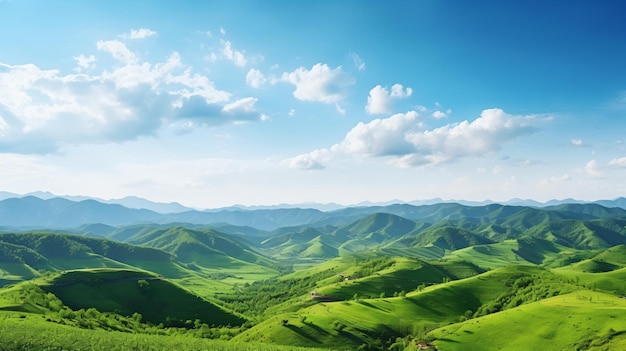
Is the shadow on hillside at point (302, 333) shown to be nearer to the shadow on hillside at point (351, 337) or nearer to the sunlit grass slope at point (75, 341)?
the shadow on hillside at point (351, 337)

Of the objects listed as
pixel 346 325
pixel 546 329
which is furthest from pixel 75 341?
pixel 546 329

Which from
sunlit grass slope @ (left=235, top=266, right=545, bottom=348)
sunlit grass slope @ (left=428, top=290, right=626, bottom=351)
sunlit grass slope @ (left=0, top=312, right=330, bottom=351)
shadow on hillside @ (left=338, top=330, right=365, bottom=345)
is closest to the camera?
sunlit grass slope @ (left=0, top=312, right=330, bottom=351)

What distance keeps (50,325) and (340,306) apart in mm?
118402

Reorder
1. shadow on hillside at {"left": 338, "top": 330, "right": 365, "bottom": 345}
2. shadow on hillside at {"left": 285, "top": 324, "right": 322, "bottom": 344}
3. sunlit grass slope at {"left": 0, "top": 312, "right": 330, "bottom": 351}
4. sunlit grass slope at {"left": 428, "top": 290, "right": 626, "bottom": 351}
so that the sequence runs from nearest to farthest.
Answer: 1. sunlit grass slope at {"left": 0, "top": 312, "right": 330, "bottom": 351}
2. sunlit grass slope at {"left": 428, "top": 290, "right": 626, "bottom": 351}
3. shadow on hillside at {"left": 285, "top": 324, "right": 322, "bottom": 344}
4. shadow on hillside at {"left": 338, "top": 330, "right": 365, "bottom": 345}

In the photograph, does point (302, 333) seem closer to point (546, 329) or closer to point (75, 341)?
point (75, 341)

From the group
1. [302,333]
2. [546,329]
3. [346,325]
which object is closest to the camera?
[546,329]

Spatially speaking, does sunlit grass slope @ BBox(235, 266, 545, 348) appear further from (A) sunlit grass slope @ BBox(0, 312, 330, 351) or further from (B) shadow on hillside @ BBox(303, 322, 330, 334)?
(A) sunlit grass slope @ BBox(0, 312, 330, 351)

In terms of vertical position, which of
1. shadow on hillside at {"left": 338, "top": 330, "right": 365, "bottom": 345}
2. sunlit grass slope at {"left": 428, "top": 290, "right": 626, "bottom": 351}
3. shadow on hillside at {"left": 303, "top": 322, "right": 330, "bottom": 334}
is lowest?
shadow on hillside at {"left": 338, "top": 330, "right": 365, "bottom": 345}

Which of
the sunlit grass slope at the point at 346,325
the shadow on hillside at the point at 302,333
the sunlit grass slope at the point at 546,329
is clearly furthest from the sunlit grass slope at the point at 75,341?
the sunlit grass slope at the point at 546,329

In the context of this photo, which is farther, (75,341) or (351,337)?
(351,337)

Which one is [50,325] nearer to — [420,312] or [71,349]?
[71,349]

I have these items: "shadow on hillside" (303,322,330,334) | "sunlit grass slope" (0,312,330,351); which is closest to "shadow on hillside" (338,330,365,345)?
"shadow on hillside" (303,322,330,334)

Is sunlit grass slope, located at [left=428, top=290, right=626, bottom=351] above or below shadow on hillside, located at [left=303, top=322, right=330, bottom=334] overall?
above

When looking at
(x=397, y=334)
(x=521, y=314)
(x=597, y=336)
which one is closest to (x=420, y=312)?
(x=397, y=334)
